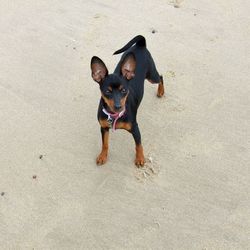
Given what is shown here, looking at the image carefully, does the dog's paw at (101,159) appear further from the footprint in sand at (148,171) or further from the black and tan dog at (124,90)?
the footprint in sand at (148,171)

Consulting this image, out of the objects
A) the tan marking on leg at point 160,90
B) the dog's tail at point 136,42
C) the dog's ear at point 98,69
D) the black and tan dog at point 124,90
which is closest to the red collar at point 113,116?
the black and tan dog at point 124,90

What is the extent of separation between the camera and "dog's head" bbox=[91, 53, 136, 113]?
11.7 ft

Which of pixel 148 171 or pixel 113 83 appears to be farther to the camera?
pixel 148 171

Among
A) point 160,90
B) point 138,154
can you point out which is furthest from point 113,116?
point 160,90

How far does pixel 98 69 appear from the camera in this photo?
3.64 m

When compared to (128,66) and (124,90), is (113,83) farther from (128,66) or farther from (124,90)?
(128,66)

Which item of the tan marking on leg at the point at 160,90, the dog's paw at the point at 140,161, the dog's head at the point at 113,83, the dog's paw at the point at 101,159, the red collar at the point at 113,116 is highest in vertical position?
the dog's head at the point at 113,83

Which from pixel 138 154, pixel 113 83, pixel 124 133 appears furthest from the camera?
pixel 124 133

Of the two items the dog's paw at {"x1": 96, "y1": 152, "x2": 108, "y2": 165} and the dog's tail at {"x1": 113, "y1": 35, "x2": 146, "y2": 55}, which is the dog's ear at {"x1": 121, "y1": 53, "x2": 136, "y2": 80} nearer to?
the dog's tail at {"x1": 113, "y1": 35, "x2": 146, "y2": 55}

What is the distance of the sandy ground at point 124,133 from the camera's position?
385 cm

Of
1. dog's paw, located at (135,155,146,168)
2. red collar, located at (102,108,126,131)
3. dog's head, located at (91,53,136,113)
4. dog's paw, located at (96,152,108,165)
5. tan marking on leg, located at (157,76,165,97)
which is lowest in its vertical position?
dog's paw, located at (96,152,108,165)

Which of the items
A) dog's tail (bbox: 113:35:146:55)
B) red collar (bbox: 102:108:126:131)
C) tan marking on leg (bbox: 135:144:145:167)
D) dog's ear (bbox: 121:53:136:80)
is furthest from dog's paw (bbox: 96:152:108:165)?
dog's tail (bbox: 113:35:146:55)

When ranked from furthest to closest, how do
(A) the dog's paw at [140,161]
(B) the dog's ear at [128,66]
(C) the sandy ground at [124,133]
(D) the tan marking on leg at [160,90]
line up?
(D) the tan marking on leg at [160,90] → (A) the dog's paw at [140,161] → (C) the sandy ground at [124,133] → (B) the dog's ear at [128,66]

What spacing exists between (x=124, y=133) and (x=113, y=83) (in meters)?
1.16
